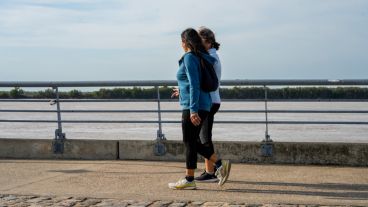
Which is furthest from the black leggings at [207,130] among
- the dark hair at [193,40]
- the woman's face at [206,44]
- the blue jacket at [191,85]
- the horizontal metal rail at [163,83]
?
the horizontal metal rail at [163,83]

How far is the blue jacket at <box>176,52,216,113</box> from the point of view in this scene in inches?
262

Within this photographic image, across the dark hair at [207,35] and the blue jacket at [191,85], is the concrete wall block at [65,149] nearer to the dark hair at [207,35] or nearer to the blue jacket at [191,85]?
the blue jacket at [191,85]

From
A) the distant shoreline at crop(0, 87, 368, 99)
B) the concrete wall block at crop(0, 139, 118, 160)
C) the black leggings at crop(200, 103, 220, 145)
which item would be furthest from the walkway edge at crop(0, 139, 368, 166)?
the black leggings at crop(200, 103, 220, 145)

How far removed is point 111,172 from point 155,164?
839mm

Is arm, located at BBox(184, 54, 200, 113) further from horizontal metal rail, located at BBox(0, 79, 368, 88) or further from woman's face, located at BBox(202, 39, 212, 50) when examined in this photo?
horizontal metal rail, located at BBox(0, 79, 368, 88)

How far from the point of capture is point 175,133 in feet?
53.0

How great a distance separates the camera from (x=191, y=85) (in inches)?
262

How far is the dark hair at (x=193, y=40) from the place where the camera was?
22.2 feet

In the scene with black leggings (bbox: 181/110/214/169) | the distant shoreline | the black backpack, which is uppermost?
the black backpack

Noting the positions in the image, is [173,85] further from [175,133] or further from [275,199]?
[175,133]

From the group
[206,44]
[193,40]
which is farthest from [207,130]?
[193,40]

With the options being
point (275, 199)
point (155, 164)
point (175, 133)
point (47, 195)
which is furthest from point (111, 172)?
point (175, 133)

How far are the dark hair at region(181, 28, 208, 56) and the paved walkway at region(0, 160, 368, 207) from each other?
1530 mm

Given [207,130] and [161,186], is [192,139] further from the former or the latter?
[161,186]
